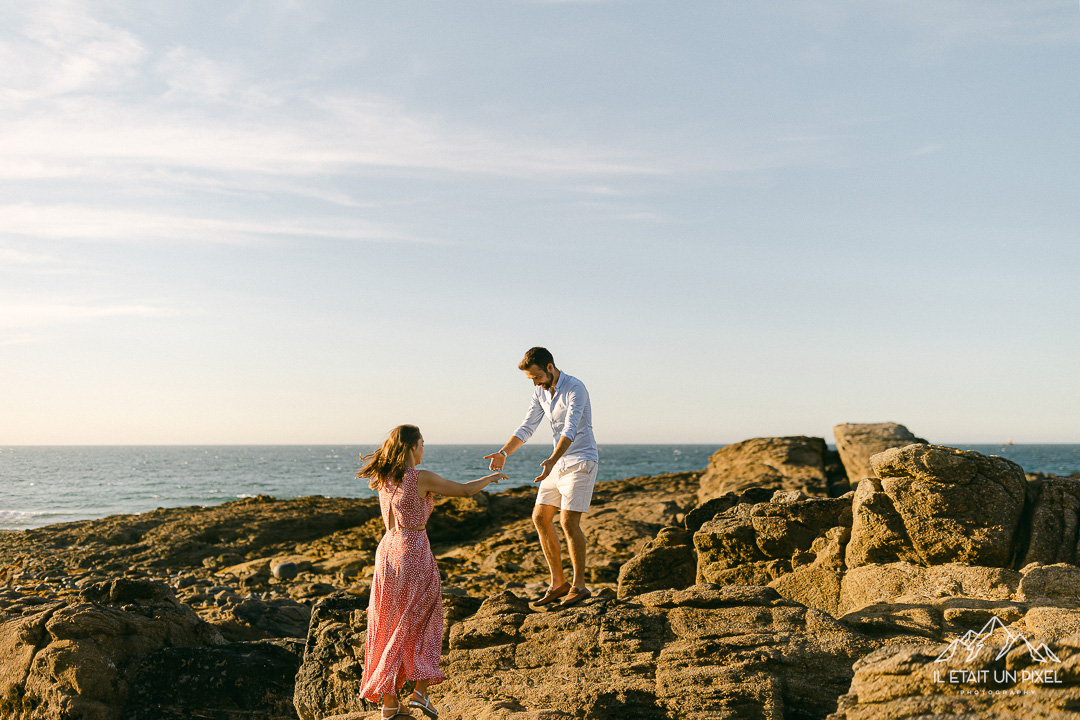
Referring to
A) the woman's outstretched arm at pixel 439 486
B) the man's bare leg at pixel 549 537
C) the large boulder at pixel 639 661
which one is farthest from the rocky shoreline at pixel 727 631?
the woman's outstretched arm at pixel 439 486

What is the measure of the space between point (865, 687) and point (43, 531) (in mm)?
25731

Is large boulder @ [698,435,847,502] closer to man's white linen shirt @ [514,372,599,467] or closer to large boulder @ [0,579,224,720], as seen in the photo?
man's white linen shirt @ [514,372,599,467]

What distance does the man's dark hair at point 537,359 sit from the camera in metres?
6.76

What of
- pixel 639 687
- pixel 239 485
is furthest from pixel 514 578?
pixel 239 485

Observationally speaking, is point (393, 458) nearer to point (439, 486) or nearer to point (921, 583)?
point (439, 486)

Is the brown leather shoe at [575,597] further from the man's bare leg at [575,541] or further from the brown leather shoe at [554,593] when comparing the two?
the brown leather shoe at [554,593]

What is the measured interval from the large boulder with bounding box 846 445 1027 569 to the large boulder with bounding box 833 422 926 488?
950cm

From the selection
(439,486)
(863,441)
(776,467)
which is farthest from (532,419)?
(776,467)

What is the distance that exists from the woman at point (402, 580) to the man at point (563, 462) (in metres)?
1.19

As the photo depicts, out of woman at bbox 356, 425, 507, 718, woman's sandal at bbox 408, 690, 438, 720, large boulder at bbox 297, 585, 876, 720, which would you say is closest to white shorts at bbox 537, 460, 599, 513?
large boulder at bbox 297, 585, 876, 720

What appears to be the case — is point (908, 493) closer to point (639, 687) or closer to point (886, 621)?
point (886, 621)

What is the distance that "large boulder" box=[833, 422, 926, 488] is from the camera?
55.6 ft

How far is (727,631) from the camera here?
5.85 m

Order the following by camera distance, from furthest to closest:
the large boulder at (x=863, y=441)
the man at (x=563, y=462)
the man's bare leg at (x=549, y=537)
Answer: the large boulder at (x=863, y=441), the man's bare leg at (x=549, y=537), the man at (x=563, y=462)
